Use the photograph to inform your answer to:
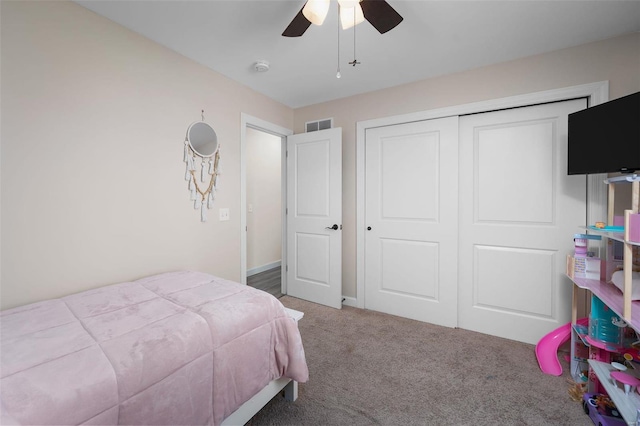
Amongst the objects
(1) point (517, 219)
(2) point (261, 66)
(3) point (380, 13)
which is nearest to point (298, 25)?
(3) point (380, 13)

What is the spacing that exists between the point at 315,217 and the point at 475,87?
2.08m

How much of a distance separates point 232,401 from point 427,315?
217 centimetres

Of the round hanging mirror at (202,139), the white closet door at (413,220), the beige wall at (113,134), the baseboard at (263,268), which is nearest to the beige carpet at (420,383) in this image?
the white closet door at (413,220)

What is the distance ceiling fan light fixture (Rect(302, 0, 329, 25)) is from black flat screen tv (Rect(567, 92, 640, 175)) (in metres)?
1.73

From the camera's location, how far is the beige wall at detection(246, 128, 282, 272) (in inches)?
178

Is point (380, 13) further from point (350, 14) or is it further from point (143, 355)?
point (143, 355)

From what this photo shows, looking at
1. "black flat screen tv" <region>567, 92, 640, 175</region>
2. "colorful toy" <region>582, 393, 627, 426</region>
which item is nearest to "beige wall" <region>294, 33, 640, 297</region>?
"black flat screen tv" <region>567, 92, 640, 175</region>

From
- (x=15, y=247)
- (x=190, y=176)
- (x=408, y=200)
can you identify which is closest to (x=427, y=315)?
(x=408, y=200)

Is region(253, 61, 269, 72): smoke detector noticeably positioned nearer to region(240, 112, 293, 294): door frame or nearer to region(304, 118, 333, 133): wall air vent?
region(240, 112, 293, 294): door frame

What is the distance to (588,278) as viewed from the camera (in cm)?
187

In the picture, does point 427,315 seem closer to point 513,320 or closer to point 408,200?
point 513,320

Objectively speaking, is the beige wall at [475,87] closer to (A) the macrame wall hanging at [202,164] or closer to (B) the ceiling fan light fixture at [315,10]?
(A) the macrame wall hanging at [202,164]

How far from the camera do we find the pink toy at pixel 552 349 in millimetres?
1980

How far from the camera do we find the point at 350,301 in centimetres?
327
